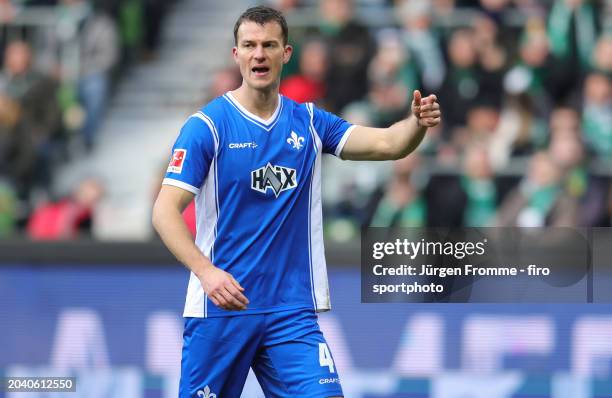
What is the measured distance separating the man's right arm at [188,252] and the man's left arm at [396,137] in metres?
0.89

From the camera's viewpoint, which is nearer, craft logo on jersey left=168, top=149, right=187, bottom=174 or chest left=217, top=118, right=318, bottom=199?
craft logo on jersey left=168, top=149, right=187, bottom=174

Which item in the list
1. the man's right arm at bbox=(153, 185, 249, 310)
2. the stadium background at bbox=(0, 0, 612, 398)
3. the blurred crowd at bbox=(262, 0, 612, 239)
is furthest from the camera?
the blurred crowd at bbox=(262, 0, 612, 239)

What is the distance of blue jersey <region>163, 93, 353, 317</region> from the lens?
5613 mm

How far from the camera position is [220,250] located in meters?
5.67

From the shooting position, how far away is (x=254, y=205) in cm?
566

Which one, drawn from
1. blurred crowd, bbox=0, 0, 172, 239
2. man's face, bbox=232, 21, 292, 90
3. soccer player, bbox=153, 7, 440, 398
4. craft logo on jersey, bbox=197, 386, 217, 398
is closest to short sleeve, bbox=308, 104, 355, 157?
soccer player, bbox=153, 7, 440, 398

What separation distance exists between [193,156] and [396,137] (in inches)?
38.5

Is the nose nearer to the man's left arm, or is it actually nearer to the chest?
the chest

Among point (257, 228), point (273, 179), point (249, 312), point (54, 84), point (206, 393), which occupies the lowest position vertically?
point (206, 393)

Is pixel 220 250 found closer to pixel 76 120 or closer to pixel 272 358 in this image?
pixel 272 358

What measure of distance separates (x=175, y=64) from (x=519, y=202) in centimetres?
493

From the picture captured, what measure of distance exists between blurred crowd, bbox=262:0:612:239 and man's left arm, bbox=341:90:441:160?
3792 mm

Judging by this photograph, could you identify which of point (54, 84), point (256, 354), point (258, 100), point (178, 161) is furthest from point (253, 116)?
point (54, 84)

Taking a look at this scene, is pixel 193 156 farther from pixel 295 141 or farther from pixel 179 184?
pixel 295 141
